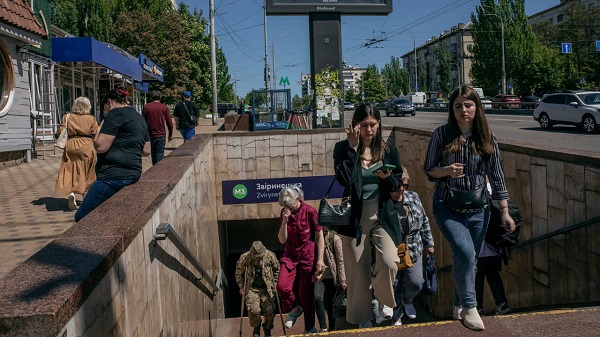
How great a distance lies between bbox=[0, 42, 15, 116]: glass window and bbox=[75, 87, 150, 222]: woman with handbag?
9.19 meters

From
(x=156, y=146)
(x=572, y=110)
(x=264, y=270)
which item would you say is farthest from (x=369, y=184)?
(x=572, y=110)

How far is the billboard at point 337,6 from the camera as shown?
15828 millimetres

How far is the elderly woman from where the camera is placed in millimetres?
6293

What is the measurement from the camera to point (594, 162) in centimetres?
510

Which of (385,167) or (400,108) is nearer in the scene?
(385,167)

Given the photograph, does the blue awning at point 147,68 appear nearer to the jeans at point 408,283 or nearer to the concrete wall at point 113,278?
the concrete wall at point 113,278

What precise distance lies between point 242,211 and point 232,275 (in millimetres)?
4973

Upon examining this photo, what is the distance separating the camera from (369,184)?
400 cm

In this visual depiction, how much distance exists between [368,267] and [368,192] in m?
0.59

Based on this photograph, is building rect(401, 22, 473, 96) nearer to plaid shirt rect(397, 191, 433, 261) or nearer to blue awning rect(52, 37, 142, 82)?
blue awning rect(52, 37, 142, 82)

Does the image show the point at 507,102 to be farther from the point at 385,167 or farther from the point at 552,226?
the point at 385,167

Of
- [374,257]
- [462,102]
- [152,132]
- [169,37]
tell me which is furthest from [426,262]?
[169,37]

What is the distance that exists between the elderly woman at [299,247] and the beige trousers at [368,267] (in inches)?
76.4

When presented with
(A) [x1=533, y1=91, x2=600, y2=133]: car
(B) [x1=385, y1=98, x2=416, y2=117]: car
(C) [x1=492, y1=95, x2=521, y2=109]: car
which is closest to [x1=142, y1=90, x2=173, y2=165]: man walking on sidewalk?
(A) [x1=533, y1=91, x2=600, y2=133]: car
